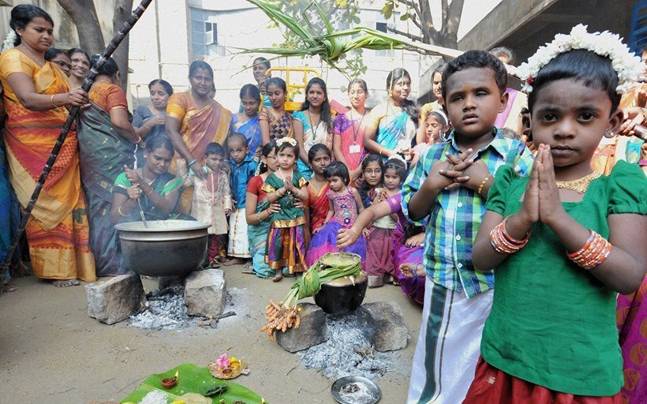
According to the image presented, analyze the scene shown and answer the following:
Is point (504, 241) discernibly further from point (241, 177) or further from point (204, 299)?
point (241, 177)

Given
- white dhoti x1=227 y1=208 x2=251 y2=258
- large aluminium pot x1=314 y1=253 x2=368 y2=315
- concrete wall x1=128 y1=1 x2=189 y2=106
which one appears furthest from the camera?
concrete wall x1=128 y1=1 x2=189 y2=106

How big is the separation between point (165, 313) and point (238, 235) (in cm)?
155

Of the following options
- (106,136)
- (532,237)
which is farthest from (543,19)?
(106,136)

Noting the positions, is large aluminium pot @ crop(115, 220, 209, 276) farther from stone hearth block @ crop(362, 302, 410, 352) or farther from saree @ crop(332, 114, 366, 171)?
saree @ crop(332, 114, 366, 171)

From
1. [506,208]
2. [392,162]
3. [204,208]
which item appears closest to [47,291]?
[204,208]

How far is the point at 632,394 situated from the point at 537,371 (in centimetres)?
81

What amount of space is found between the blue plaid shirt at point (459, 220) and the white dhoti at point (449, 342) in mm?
66

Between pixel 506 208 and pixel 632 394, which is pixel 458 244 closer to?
pixel 506 208

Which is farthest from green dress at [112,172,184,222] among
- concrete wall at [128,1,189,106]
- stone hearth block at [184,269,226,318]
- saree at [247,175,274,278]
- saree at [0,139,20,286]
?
concrete wall at [128,1,189,106]

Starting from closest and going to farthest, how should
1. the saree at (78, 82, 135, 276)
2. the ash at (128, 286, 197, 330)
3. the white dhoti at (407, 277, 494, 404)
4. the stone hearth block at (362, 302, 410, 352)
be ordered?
the white dhoti at (407, 277, 494, 404)
the stone hearth block at (362, 302, 410, 352)
the ash at (128, 286, 197, 330)
the saree at (78, 82, 135, 276)

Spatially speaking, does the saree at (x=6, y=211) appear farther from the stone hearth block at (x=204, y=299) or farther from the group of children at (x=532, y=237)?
the group of children at (x=532, y=237)

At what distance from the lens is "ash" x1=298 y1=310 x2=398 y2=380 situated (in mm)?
2566

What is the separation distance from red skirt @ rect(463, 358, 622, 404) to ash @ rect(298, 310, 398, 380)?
4.65 feet

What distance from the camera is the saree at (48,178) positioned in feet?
12.2
